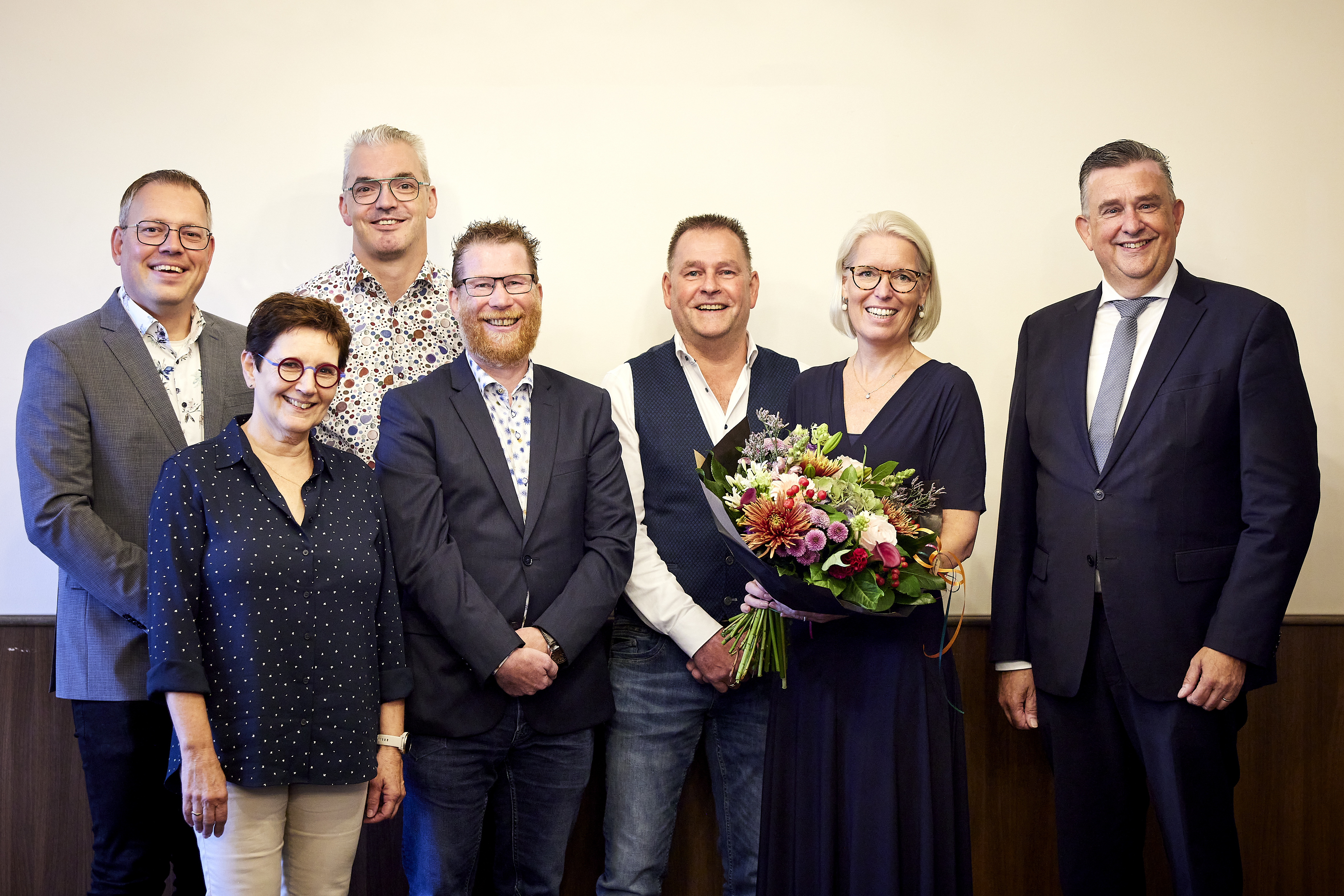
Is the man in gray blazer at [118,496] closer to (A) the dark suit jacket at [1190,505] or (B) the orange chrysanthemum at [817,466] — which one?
(B) the orange chrysanthemum at [817,466]

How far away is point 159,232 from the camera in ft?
8.50

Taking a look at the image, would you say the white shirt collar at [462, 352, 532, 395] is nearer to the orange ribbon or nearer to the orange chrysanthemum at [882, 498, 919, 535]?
the orange chrysanthemum at [882, 498, 919, 535]

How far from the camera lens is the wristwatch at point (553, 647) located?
2.43 m

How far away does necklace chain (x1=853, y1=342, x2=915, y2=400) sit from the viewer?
2.57m

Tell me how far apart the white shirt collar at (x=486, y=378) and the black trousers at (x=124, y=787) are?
1.18 m

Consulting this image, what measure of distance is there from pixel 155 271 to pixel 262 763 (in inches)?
54.3

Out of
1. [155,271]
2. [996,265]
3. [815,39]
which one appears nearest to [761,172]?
[815,39]

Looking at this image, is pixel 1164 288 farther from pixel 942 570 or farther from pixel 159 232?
pixel 159 232

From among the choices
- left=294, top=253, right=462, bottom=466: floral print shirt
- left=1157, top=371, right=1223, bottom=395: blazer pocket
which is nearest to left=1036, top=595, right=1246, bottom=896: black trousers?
left=1157, top=371, right=1223, bottom=395: blazer pocket

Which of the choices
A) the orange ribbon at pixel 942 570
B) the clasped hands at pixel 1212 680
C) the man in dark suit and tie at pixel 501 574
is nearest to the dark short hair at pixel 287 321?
the man in dark suit and tie at pixel 501 574

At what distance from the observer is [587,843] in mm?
3221

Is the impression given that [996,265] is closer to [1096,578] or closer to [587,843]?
[1096,578]

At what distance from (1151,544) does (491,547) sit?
1683 millimetres

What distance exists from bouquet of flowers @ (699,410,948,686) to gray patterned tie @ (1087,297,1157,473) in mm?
532
